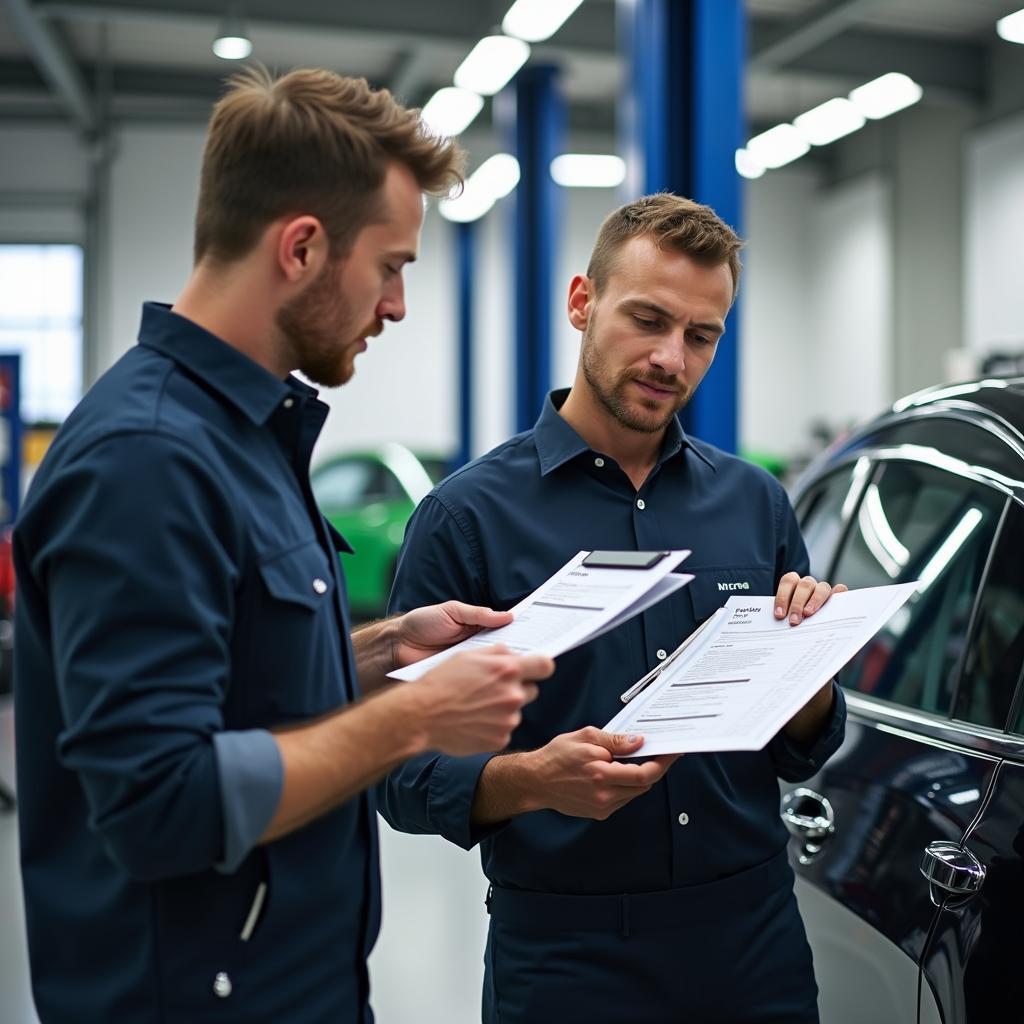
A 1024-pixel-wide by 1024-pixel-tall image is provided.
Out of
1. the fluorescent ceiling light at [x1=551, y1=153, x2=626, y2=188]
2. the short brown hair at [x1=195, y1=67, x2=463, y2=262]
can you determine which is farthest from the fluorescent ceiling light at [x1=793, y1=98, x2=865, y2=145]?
the short brown hair at [x1=195, y1=67, x2=463, y2=262]

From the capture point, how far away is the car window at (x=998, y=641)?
1697 millimetres

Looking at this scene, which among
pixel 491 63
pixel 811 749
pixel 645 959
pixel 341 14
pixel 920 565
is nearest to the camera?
pixel 645 959

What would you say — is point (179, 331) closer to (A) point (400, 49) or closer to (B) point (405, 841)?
(B) point (405, 841)

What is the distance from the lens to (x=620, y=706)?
165 cm

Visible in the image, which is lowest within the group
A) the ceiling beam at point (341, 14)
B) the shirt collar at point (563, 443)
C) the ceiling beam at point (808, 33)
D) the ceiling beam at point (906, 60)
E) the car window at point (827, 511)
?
the car window at point (827, 511)

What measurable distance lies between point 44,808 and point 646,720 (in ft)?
2.26

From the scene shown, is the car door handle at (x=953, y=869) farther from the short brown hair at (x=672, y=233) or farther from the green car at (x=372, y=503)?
the green car at (x=372, y=503)

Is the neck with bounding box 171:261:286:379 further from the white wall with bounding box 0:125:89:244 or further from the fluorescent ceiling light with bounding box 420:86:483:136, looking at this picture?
the white wall with bounding box 0:125:89:244

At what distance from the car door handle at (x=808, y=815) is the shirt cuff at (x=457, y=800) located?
59 cm

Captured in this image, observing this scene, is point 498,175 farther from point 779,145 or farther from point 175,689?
point 175,689

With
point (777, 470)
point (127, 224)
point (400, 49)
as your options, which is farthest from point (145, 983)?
point (127, 224)

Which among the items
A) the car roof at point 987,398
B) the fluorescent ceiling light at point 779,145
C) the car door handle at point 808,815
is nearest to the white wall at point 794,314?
the fluorescent ceiling light at point 779,145

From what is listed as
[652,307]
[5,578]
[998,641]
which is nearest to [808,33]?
[5,578]

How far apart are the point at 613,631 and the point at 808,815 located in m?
0.57
